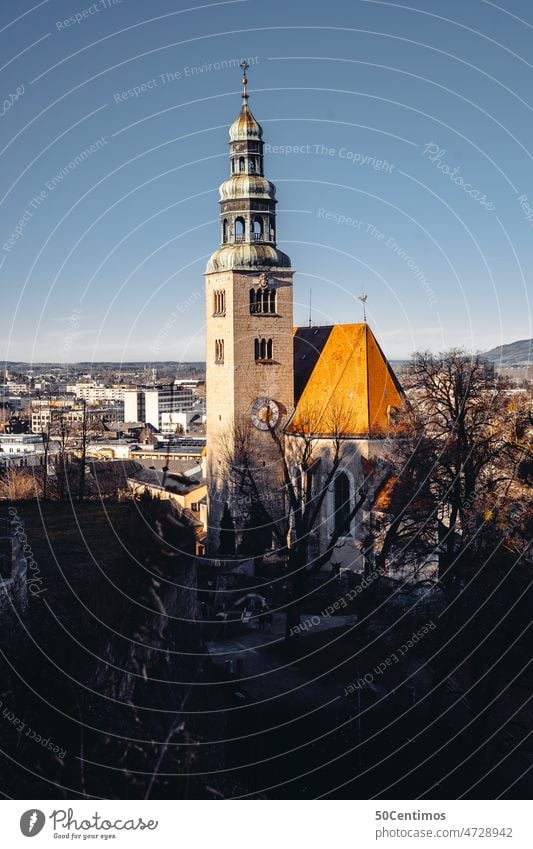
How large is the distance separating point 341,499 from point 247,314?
7.90 m

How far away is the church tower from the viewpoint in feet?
117

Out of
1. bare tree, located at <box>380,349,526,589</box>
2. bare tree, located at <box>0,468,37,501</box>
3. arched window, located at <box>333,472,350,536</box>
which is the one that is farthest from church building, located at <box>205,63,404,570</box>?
bare tree, located at <box>0,468,37,501</box>

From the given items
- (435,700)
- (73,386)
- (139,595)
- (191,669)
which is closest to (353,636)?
(435,700)

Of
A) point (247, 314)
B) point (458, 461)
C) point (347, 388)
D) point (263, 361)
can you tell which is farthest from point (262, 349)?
point (458, 461)

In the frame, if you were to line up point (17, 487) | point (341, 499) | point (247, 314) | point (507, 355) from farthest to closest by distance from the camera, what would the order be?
point (507, 355) → point (247, 314) → point (341, 499) → point (17, 487)

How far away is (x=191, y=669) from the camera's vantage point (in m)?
21.0

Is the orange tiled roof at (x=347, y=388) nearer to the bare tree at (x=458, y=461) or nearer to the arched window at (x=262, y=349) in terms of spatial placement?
the arched window at (x=262, y=349)

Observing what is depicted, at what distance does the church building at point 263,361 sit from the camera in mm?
34625

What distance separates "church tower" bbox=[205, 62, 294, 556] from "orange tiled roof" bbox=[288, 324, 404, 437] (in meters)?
1.12

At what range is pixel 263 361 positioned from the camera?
36531mm

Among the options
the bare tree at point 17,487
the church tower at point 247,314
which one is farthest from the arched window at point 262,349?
the bare tree at point 17,487

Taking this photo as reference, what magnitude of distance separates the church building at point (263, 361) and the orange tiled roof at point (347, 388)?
1.8 inches

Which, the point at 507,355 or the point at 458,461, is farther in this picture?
the point at 507,355

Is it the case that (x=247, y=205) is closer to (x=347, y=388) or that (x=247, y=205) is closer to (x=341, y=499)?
(x=347, y=388)
